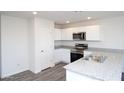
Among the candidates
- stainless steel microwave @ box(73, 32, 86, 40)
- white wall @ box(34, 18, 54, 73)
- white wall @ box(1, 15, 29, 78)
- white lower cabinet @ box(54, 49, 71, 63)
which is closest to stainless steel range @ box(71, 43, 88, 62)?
white lower cabinet @ box(54, 49, 71, 63)

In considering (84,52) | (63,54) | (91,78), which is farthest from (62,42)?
(91,78)

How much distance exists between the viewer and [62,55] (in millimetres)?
4754

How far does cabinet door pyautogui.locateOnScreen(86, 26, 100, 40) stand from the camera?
3920 mm

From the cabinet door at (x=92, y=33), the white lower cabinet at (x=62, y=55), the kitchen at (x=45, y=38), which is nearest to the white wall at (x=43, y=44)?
the kitchen at (x=45, y=38)

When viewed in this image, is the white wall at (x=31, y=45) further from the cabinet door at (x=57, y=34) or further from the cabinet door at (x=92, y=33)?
the cabinet door at (x=92, y=33)

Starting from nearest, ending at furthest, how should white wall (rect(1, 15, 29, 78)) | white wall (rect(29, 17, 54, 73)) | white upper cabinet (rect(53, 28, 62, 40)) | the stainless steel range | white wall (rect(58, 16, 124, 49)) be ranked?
white wall (rect(1, 15, 29, 78)) → white wall (rect(29, 17, 54, 73)) → white wall (rect(58, 16, 124, 49)) → the stainless steel range → white upper cabinet (rect(53, 28, 62, 40))

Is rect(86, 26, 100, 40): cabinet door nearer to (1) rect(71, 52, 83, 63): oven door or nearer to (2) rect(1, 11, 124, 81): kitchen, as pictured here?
(2) rect(1, 11, 124, 81): kitchen

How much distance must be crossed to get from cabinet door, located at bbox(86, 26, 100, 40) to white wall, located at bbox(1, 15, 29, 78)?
2538 millimetres

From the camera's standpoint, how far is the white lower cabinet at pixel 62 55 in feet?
15.0

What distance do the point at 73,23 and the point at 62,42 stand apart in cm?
126

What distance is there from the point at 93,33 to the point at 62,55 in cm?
177
